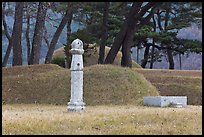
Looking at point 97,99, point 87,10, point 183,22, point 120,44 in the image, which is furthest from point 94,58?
point 97,99

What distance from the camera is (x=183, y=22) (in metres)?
29.9

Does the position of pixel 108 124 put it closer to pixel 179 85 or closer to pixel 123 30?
pixel 179 85

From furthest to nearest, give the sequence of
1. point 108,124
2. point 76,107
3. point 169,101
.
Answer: point 169,101 → point 76,107 → point 108,124

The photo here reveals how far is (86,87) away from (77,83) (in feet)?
14.5

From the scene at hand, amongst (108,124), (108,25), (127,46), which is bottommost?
(108,124)

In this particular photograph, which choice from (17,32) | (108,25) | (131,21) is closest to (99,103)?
(17,32)

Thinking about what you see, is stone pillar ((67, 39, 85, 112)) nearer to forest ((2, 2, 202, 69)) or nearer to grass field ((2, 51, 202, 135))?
grass field ((2, 51, 202, 135))

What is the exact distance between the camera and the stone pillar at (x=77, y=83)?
12.1m

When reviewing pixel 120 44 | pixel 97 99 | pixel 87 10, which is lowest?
pixel 97 99

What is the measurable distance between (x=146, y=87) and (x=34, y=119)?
8050mm

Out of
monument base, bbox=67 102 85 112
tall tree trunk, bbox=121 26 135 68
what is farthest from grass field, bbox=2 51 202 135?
tall tree trunk, bbox=121 26 135 68

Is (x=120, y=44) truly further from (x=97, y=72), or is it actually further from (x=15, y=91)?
(x=15, y=91)

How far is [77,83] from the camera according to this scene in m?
12.3

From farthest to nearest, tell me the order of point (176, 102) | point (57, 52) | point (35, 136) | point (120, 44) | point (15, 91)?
point (57, 52) → point (120, 44) → point (15, 91) → point (176, 102) → point (35, 136)
